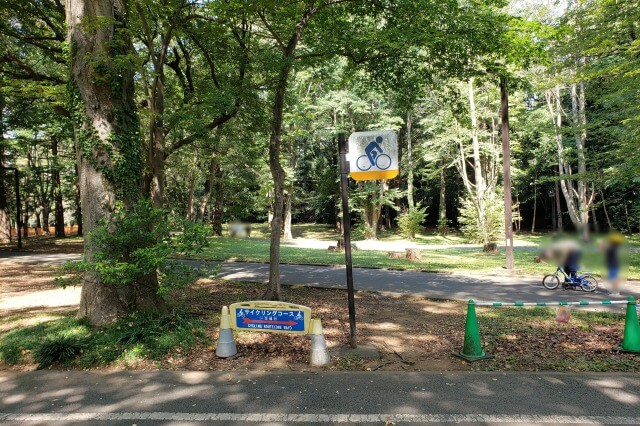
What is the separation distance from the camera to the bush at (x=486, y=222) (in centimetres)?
2891

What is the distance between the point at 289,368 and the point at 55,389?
2754 mm

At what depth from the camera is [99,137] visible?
257 inches

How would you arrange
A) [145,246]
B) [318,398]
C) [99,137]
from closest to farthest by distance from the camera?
[318,398]
[145,246]
[99,137]

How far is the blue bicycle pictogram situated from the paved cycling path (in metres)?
5.72

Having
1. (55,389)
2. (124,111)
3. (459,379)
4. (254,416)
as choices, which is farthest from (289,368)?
(124,111)

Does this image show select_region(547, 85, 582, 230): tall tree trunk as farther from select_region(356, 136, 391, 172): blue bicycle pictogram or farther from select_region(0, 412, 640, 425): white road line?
select_region(0, 412, 640, 425): white road line

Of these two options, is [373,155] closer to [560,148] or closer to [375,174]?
[375,174]

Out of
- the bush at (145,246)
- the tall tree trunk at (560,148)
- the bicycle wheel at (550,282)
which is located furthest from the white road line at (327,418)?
the tall tree trunk at (560,148)

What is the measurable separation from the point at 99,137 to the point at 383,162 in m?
4.69

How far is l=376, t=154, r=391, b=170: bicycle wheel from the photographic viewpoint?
5391 mm

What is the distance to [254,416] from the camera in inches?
151

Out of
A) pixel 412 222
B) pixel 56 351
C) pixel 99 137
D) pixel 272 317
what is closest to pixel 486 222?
pixel 412 222

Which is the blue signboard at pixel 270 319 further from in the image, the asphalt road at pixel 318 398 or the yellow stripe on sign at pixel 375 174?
the yellow stripe on sign at pixel 375 174

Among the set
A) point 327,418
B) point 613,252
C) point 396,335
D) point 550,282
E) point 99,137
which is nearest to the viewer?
point 613,252
